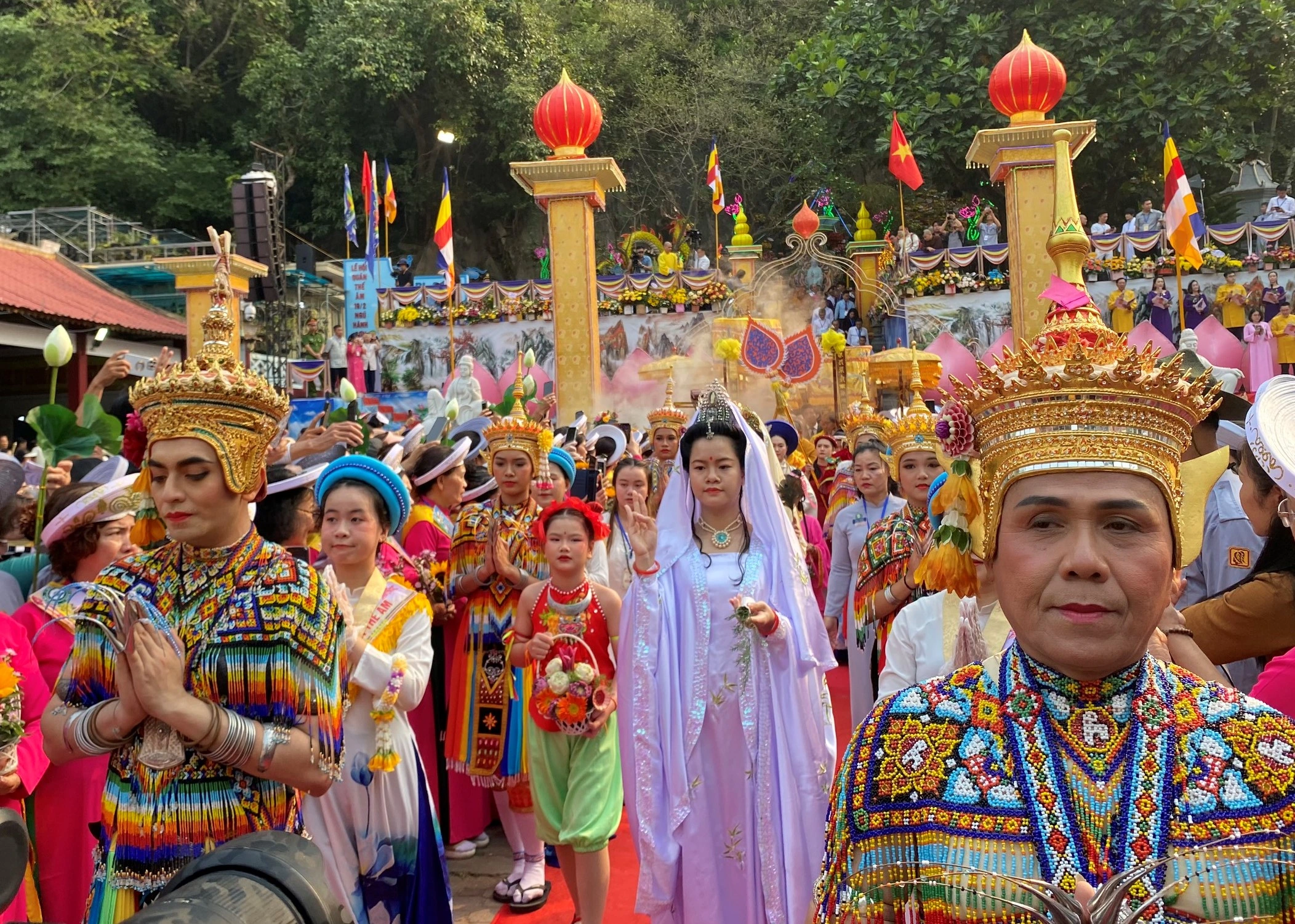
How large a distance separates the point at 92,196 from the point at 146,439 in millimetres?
28961

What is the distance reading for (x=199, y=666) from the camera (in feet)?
8.17

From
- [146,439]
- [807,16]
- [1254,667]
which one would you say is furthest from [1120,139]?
[146,439]

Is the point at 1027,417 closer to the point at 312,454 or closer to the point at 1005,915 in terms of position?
the point at 1005,915

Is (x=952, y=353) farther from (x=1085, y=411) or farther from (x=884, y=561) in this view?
(x=1085, y=411)

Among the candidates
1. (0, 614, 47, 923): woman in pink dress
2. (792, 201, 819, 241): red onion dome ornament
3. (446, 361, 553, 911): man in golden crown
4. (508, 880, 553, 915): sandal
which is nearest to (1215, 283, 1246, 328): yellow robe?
(792, 201, 819, 241): red onion dome ornament

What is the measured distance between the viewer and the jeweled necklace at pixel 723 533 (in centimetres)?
408

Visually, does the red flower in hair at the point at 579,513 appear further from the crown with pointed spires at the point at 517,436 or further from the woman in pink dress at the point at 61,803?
the woman in pink dress at the point at 61,803

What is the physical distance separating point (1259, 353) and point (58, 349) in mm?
18663

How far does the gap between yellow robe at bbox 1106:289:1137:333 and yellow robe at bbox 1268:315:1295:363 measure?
209 centimetres

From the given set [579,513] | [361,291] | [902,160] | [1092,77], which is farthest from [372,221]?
[579,513]

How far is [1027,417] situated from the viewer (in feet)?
5.59

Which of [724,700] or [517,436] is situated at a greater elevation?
[517,436]

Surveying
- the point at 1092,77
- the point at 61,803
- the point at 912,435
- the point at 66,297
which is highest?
the point at 1092,77

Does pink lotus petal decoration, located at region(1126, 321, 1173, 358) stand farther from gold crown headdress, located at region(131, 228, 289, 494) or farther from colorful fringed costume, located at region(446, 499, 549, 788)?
gold crown headdress, located at region(131, 228, 289, 494)
